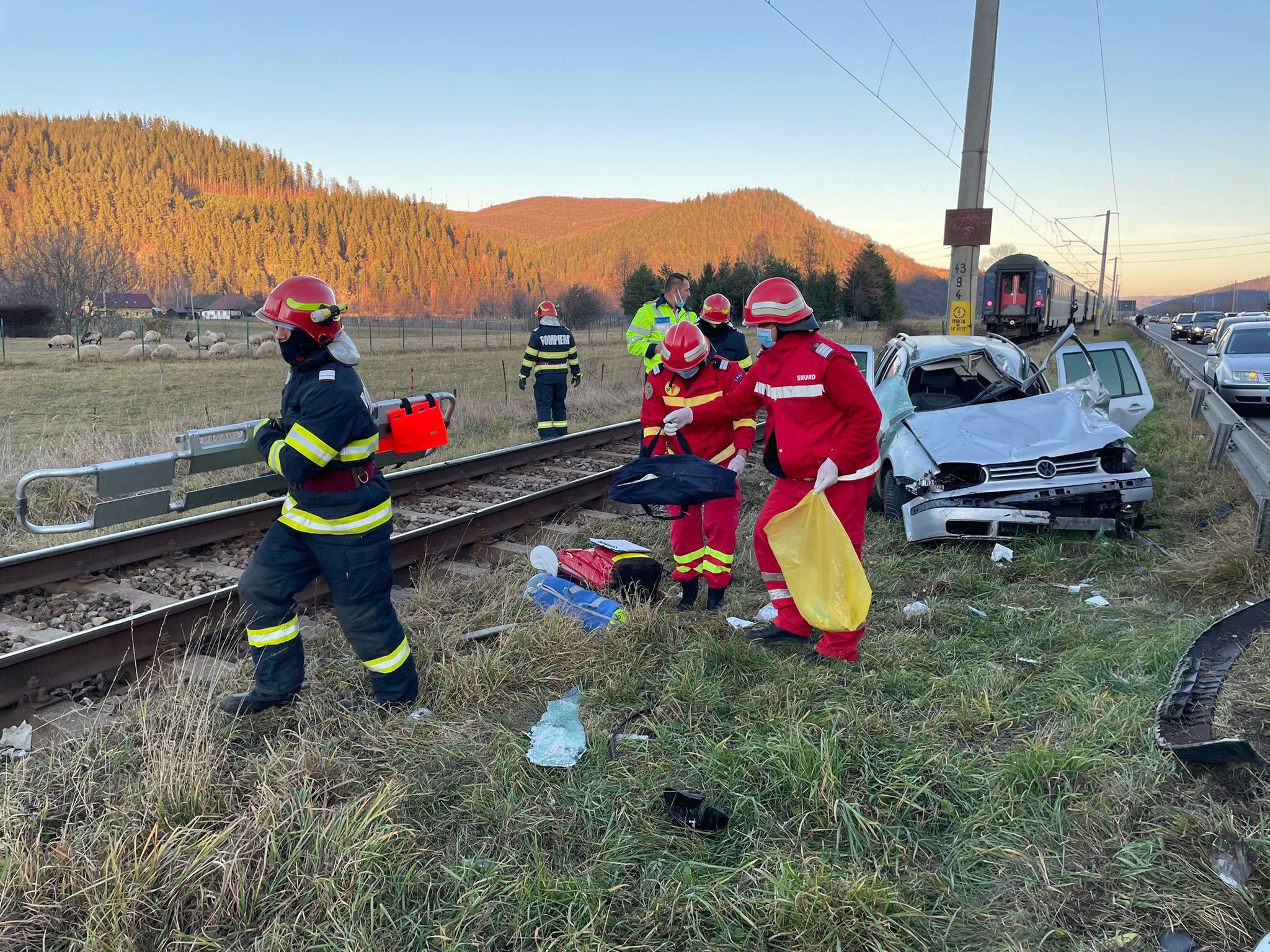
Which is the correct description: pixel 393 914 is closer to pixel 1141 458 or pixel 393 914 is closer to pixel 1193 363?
pixel 1141 458

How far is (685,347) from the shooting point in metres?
4.89

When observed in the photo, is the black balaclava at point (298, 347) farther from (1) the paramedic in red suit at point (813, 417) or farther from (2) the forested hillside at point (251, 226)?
(2) the forested hillside at point (251, 226)

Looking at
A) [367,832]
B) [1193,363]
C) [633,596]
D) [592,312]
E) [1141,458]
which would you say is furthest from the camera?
[592,312]

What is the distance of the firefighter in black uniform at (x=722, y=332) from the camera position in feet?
22.0

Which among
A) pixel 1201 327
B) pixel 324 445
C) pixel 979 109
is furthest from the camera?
pixel 1201 327

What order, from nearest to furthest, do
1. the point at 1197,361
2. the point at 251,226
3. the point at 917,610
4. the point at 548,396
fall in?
1. the point at 917,610
2. the point at 548,396
3. the point at 1197,361
4. the point at 251,226

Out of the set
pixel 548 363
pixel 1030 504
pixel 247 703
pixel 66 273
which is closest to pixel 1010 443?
pixel 1030 504

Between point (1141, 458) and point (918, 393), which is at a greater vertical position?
point (918, 393)

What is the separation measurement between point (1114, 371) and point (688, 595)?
5050 mm

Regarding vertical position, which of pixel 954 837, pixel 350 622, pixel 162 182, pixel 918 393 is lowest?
pixel 954 837

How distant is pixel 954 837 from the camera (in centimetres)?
281

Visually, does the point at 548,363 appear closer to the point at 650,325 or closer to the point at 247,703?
the point at 650,325

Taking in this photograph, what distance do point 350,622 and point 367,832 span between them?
1.09 m

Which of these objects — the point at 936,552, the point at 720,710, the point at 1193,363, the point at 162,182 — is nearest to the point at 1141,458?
the point at 936,552
